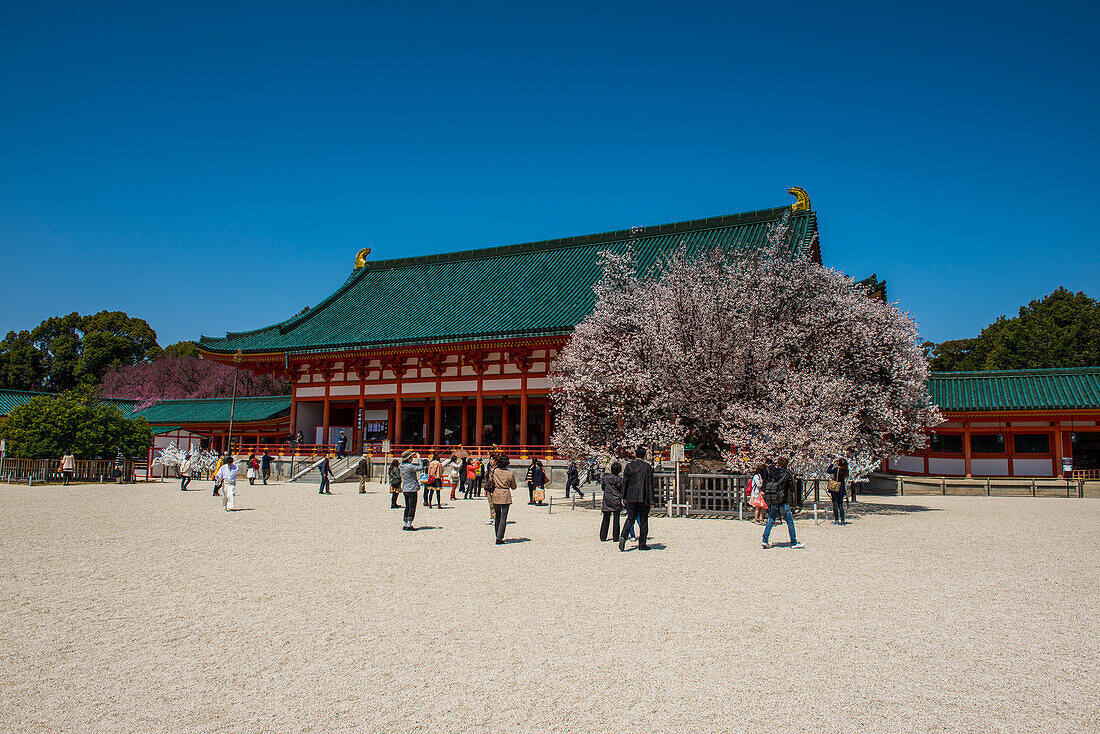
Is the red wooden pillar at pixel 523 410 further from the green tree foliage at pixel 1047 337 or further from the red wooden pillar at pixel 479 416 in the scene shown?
the green tree foliage at pixel 1047 337

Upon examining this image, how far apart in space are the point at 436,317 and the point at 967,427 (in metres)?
25.5

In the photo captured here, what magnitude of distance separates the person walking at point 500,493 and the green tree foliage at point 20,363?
232 feet

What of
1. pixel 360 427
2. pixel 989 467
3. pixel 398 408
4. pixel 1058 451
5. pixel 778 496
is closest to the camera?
pixel 778 496

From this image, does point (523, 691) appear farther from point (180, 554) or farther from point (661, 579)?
point (180, 554)

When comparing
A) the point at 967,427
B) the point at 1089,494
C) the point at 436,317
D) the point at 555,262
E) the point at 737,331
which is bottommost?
the point at 1089,494

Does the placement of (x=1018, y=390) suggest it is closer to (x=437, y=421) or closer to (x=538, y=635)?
(x=437, y=421)

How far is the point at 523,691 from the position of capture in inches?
192

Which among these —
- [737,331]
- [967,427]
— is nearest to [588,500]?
[737,331]

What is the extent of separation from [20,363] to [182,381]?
19.3m

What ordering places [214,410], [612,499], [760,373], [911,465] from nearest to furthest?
[612,499]
[760,373]
[911,465]
[214,410]

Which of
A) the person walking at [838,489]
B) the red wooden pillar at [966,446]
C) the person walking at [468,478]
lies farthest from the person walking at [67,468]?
the red wooden pillar at [966,446]

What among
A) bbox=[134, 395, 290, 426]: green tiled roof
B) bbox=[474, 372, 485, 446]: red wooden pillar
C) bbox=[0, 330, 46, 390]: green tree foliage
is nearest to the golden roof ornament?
bbox=[474, 372, 485, 446]: red wooden pillar

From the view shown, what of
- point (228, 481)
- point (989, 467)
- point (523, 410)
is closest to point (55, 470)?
point (228, 481)

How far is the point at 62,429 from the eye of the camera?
85.8 feet
